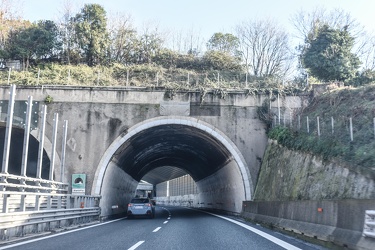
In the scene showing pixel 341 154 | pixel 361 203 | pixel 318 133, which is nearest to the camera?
pixel 361 203

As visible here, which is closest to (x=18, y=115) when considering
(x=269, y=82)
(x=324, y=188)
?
(x=269, y=82)

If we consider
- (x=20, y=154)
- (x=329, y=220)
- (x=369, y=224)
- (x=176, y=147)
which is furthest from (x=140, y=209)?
(x=369, y=224)

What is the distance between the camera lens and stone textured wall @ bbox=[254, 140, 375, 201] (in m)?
13.1

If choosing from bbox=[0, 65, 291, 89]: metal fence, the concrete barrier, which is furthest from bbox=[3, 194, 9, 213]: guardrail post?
bbox=[0, 65, 291, 89]: metal fence

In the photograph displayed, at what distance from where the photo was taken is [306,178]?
17.0 m

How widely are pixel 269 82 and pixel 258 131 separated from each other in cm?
377

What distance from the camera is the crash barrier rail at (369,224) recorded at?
20.9ft

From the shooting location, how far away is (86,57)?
35.8m

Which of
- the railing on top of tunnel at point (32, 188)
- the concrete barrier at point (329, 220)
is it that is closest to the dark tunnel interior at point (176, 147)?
the railing on top of tunnel at point (32, 188)

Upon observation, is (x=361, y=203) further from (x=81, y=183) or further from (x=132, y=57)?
(x=132, y=57)

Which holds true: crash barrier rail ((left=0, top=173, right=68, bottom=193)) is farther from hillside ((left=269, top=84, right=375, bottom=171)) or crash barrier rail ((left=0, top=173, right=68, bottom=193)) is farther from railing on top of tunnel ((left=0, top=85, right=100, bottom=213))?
hillside ((left=269, top=84, right=375, bottom=171))

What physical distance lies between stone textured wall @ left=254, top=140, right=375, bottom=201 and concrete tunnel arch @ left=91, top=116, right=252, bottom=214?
3.39 ft

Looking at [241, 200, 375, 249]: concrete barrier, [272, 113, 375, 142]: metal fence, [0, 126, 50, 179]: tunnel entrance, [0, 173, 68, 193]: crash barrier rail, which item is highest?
[272, 113, 375, 142]: metal fence

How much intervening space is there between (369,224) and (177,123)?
17390mm
